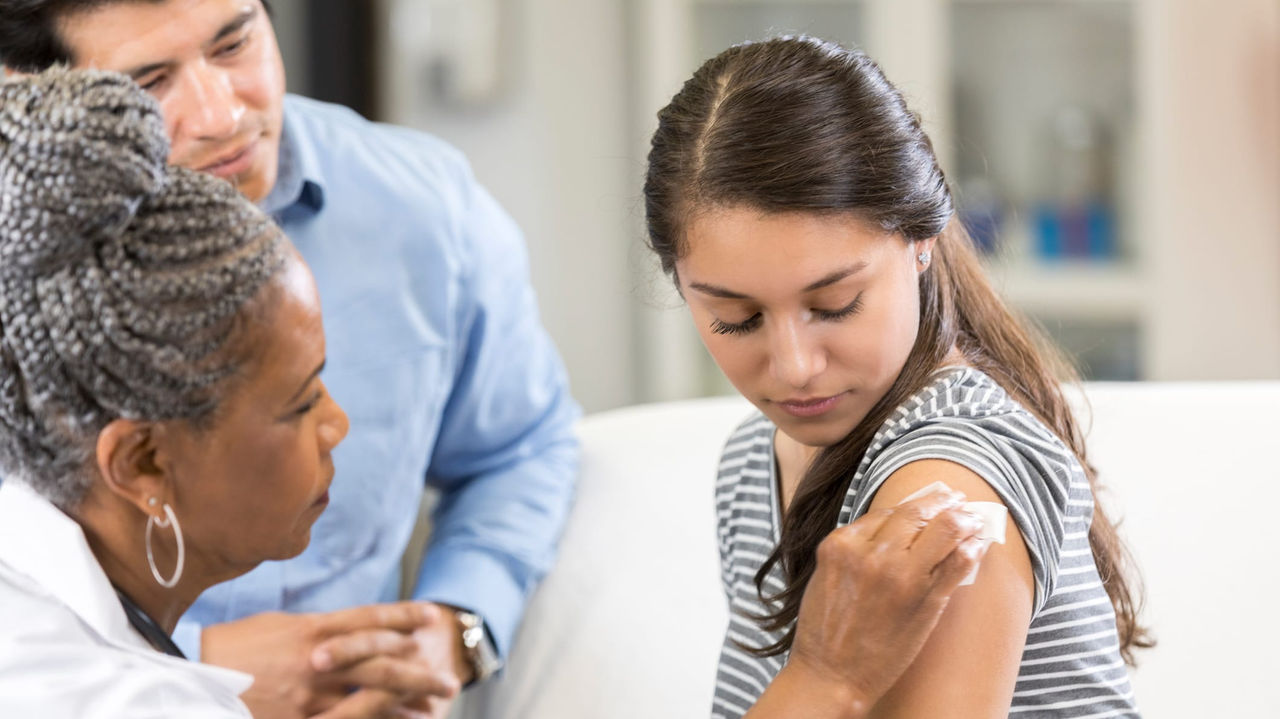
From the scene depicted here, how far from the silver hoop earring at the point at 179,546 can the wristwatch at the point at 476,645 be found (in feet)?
1.73

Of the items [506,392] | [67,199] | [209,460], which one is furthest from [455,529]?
[67,199]

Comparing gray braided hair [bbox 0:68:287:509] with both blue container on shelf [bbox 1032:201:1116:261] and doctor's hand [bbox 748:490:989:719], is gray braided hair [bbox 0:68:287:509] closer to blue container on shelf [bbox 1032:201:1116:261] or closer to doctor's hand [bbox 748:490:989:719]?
doctor's hand [bbox 748:490:989:719]

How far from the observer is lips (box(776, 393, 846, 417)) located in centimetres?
93

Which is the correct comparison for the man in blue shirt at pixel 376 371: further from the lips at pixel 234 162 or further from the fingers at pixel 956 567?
the fingers at pixel 956 567

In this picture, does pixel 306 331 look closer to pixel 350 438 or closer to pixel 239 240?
pixel 239 240

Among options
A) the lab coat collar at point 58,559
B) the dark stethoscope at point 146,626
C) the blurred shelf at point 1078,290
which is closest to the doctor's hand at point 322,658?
the dark stethoscope at point 146,626

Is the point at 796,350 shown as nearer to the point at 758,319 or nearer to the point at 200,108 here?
the point at 758,319

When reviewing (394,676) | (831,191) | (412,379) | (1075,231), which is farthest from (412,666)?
(1075,231)

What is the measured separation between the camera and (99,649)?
855mm

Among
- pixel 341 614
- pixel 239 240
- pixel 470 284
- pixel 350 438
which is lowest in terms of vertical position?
pixel 341 614

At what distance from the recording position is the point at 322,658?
1.32m

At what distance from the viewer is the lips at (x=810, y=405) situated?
931 millimetres

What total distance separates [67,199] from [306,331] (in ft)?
0.62

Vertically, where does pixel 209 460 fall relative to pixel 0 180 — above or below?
below
